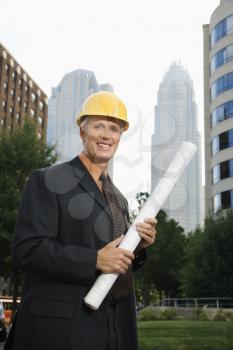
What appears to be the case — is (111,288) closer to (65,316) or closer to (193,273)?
(65,316)

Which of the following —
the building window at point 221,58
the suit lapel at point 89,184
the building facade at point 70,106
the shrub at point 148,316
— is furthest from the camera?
the building window at point 221,58

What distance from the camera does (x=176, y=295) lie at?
55.5 metres

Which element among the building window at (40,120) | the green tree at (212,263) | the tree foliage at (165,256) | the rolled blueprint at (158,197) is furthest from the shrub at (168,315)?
the building window at (40,120)

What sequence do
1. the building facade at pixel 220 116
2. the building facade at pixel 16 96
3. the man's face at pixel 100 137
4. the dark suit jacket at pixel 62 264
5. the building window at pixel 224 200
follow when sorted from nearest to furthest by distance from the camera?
the dark suit jacket at pixel 62 264, the man's face at pixel 100 137, the building window at pixel 224 200, the building facade at pixel 220 116, the building facade at pixel 16 96

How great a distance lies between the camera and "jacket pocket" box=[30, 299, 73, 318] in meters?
2.19

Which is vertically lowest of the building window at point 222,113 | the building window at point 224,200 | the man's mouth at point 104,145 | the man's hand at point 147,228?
Result: the man's hand at point 147,228

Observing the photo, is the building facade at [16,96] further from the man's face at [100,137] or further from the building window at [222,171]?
the man's face at [100,137]

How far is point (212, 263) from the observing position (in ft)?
111

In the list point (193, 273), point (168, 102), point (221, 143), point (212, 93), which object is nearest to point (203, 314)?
point (193, 273)

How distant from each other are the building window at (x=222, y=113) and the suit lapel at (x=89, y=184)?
47.0 m

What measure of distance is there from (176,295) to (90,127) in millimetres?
55145

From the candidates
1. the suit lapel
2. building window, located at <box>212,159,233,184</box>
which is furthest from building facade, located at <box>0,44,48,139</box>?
the suit lapel

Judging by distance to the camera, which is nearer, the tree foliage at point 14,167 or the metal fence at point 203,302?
the tree foliage at point 14,167

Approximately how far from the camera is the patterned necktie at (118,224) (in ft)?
7.81
